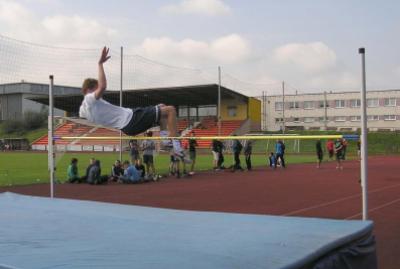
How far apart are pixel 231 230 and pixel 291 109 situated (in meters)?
55.1

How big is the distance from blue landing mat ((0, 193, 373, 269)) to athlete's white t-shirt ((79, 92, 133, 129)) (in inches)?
38.7

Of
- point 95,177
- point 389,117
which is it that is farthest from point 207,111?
point 95,177

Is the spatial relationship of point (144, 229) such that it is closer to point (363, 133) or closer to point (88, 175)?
point (363, 133)

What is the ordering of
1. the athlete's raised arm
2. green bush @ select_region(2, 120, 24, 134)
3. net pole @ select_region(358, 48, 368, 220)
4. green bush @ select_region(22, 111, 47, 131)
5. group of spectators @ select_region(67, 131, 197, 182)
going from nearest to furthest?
1. the athlete's raised arm
2. net pole @ select_region(358, 48, 368, 220)
3. group of spectators @ select_region(67, 131, 197, 182)
4. green bush @ select_region(2, 120, 24, 134)
5. green bush @ select_region(22, 111, 47, 131)

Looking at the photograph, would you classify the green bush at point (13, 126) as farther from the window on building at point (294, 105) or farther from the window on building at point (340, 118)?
the window on building at point (340, 118)

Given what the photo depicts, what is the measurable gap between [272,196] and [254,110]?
3430 cm

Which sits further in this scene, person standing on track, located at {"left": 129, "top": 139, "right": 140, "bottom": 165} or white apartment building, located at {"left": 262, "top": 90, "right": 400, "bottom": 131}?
white apartment building, located at {"left": 262, "top": 90, "right": 400, "bottom": 131}

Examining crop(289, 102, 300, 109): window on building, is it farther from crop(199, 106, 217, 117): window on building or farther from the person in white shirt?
the person in white shirt

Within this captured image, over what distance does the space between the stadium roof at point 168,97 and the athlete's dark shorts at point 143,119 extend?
2302cm

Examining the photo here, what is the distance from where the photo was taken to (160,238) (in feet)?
12.7

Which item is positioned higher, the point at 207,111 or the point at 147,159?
the point at 207,111

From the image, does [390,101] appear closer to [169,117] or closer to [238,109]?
[238,109]

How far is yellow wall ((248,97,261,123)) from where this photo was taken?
44075mm

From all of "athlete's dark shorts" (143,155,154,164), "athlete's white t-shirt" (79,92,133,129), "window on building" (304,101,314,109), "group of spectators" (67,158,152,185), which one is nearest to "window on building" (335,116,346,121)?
"window on building" (304,101,314,109)
